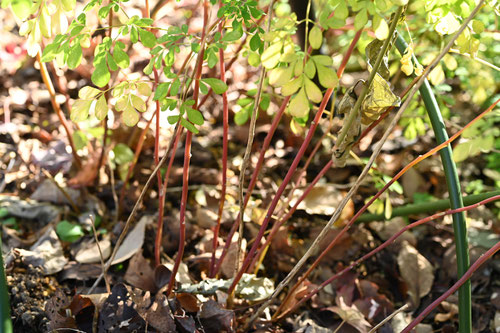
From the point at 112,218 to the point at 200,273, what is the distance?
45 centimetres

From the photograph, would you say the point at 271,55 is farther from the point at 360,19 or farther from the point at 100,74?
the point at 100,74

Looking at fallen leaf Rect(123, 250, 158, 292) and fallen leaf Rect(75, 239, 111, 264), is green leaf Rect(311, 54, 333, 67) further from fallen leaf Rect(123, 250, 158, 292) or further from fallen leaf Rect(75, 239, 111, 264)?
fallen leaf Rect(75, 239, 111, 264)

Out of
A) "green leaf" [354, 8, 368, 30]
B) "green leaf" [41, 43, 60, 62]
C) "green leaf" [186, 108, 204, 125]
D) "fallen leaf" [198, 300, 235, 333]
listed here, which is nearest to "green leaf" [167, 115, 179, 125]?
"green leaf" [186, 108, 204, 125]

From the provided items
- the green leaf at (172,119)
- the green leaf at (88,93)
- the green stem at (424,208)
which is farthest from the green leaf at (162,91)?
the green stem at (424,208)

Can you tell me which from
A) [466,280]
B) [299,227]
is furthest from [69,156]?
[466,280]

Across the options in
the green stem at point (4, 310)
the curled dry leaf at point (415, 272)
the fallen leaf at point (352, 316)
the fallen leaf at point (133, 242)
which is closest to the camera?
the green stem at point (4, 310)

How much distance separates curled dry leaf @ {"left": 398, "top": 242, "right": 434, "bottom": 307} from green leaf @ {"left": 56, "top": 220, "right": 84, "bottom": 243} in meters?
1.08

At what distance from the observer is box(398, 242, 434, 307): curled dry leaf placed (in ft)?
5.43

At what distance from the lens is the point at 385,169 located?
84.0 inches

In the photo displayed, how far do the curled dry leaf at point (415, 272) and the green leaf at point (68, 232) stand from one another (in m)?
1.08

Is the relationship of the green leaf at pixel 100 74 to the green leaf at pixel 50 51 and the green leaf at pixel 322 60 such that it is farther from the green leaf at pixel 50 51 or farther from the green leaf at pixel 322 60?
the green leaf at pixel 322 60

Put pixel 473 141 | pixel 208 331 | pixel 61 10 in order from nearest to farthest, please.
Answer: pixel 61 10 → pixel 208 331 → pixel 473 141

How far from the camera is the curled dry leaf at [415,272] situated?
65.2 inches

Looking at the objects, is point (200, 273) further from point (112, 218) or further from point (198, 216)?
point (112, 218)
